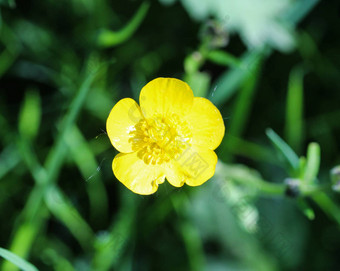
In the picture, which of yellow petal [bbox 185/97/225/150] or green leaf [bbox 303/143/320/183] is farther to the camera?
green leaf [bbox 303/143/320/183]

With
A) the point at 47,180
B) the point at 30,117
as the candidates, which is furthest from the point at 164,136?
the point at 30,117

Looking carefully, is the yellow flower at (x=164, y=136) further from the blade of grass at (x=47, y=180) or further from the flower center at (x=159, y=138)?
the blade of grass at (x=47, y=180)

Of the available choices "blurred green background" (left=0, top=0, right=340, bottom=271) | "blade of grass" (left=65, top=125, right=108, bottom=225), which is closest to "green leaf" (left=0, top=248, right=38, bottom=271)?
"blurred green background" (left=0, top=0, right=340, bottom=271)

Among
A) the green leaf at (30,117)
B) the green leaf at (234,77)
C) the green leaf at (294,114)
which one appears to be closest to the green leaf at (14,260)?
the green leaf at (30,117)

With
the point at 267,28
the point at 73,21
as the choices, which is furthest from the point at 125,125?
the point at 73,21

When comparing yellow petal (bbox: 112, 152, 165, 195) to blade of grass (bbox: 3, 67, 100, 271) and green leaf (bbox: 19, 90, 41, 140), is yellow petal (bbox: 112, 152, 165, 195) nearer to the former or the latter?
blade of grass (bbox: 3, 67, 100, 271)

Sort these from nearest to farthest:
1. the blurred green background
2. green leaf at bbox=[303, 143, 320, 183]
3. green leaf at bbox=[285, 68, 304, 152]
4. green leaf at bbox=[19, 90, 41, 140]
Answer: green leaf at bbox=[303, 143, 320, 183]
the blurred green background
green leaf at bbox=[19, 90, 41, 140]
green leaf at bbox=[285, 68, 304, 152]

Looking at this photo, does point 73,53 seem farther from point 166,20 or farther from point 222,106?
point 222,106

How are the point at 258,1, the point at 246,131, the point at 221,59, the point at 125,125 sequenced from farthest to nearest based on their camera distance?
the point at 246,131 < the point at 258,1 < the point at 221,59 < the point at 125,125
